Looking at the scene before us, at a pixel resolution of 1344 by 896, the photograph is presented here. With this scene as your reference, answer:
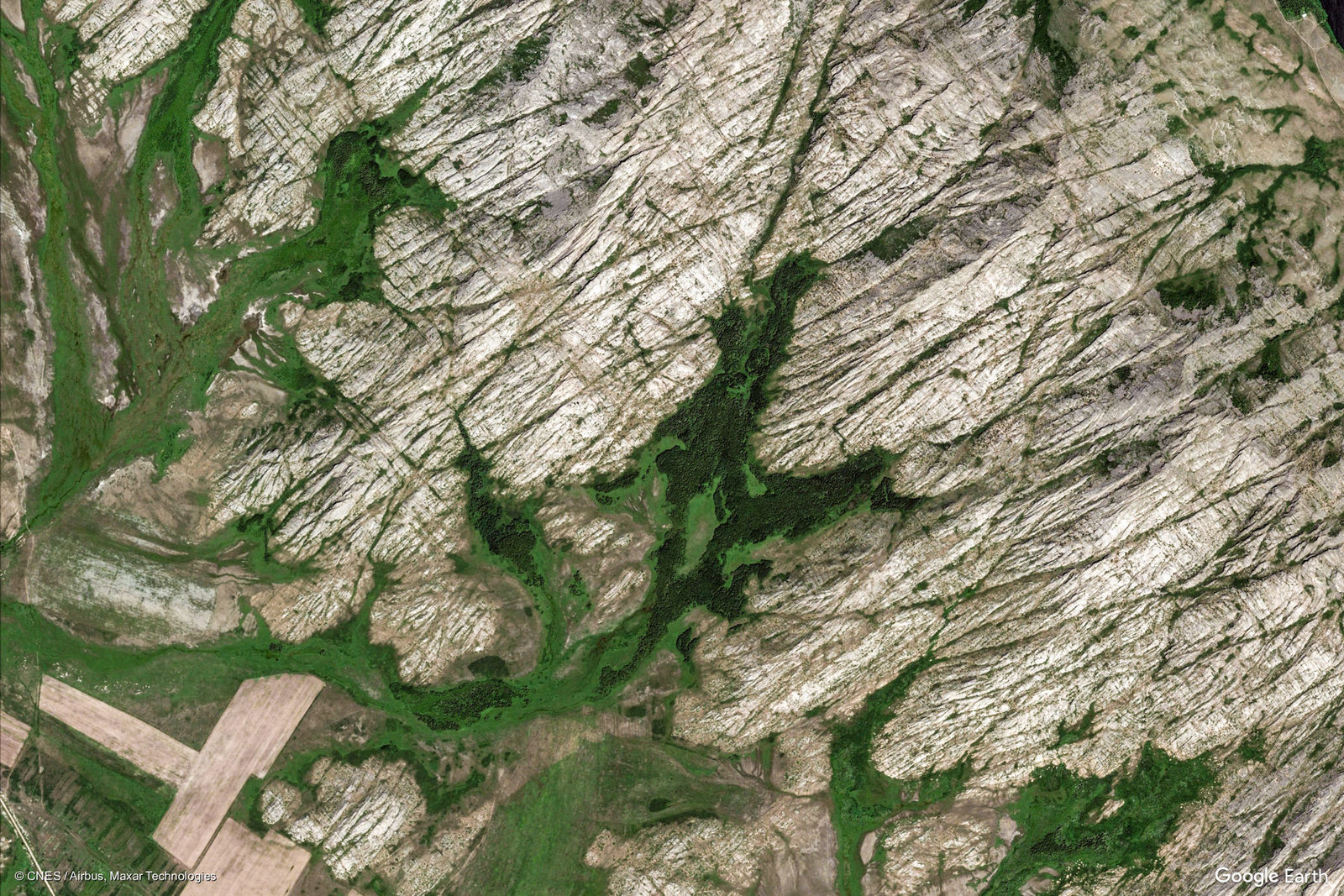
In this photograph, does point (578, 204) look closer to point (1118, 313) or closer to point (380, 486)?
point (380, 486)

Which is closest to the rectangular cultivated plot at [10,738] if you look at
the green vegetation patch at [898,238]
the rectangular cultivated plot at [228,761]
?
the rectangular cultivated plot at [228,761]

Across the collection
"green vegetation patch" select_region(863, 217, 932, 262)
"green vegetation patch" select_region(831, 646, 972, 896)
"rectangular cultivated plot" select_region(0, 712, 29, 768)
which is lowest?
"green vegetation patch" select_region(831, 646, 972, 896)

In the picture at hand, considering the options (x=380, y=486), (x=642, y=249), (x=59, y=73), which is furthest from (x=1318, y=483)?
(x=59, y=73)

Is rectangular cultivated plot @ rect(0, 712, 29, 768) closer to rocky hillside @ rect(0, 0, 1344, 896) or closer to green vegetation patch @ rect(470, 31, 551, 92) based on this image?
rocky hillside @ rect(0, 0, 1344, 896)

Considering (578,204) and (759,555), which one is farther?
(759,555)

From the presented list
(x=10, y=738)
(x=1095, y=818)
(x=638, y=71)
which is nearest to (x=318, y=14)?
(x=638, y=71)

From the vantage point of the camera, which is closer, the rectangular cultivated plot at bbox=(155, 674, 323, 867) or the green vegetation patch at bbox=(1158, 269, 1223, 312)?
the rectangular cultivated plot at bbox=(155, 674, 323, 867)

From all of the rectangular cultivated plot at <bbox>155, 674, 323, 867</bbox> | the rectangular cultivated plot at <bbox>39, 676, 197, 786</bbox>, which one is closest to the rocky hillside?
the rectangular cultivated plot at <bbox>39, 676, 197, 786</bbox>
